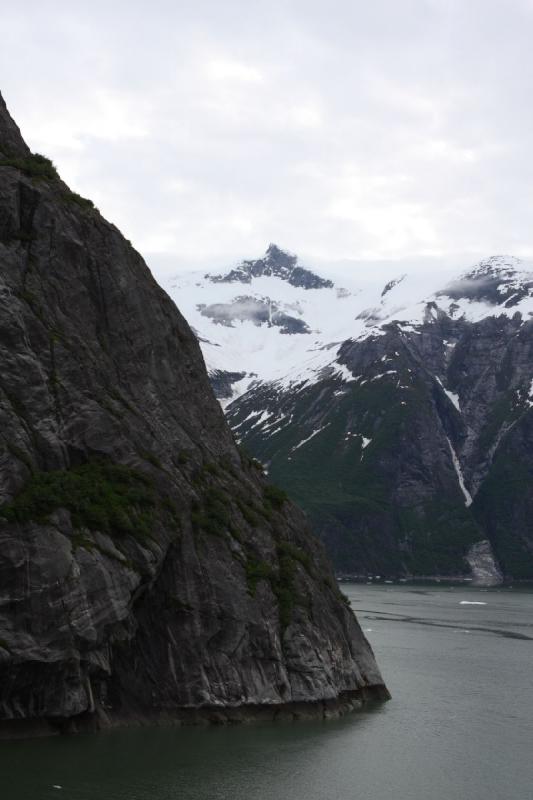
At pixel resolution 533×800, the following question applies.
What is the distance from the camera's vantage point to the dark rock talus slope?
58.8 m

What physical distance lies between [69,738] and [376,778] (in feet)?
60.1

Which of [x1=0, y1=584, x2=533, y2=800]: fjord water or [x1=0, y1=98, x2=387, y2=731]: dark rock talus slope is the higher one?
[x1=0, y1=98, x2=387, y2=731]: dark rock talus slope

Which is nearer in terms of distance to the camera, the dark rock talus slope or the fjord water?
the fjord water

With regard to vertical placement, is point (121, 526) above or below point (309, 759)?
above

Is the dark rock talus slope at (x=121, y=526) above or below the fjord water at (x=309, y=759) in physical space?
above

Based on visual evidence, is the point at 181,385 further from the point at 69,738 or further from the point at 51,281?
the point at 69,738

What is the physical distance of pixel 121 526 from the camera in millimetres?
64375

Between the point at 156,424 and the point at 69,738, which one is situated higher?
the point at 156,424

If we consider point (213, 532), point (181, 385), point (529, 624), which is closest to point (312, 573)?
point (213, 532)

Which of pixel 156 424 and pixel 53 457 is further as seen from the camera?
pixel 156 424

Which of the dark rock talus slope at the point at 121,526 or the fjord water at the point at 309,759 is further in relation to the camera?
the dark rock talus slope at the point at 121,526

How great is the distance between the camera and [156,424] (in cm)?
7362

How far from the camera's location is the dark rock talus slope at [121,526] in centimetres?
5884

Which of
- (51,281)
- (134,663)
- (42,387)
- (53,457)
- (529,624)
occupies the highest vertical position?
(51,281)
